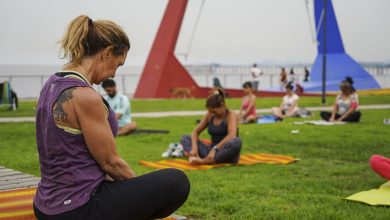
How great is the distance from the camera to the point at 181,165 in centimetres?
681

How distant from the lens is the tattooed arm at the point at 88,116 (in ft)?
8.52

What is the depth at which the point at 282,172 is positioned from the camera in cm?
608

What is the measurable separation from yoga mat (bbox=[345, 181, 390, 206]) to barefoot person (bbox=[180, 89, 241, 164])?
2161 mm

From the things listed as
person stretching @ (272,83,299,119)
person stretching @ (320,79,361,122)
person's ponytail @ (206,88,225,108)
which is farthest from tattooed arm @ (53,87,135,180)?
person stretching @ (272,83,299,119)

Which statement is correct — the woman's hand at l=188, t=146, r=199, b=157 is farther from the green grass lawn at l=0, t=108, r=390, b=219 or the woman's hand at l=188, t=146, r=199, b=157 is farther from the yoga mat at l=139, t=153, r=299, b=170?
the green grass lawn at l=0, t=108, r=390, b=219

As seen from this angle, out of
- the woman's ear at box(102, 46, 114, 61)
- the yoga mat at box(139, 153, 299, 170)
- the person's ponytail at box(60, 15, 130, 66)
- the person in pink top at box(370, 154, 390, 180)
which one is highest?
the person's ponytail at box(60, 15, 130, 66)

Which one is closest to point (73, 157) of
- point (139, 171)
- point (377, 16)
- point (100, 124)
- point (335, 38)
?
point (100, 124)

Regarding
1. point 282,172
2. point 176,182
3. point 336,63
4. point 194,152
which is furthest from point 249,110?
point 336,63

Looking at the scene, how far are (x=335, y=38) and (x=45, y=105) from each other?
25.5 m

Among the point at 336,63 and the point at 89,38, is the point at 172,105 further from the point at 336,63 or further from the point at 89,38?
the point at 89,38

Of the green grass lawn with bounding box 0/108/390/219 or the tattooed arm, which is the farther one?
the green grass lawn with bounding box 0/108/390/219

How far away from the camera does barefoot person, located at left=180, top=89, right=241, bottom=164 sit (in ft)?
22.3

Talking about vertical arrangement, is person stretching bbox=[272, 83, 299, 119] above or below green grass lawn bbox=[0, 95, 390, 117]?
above

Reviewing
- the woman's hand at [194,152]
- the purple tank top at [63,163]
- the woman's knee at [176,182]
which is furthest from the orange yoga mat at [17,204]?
the woman's hand at [194,152]
